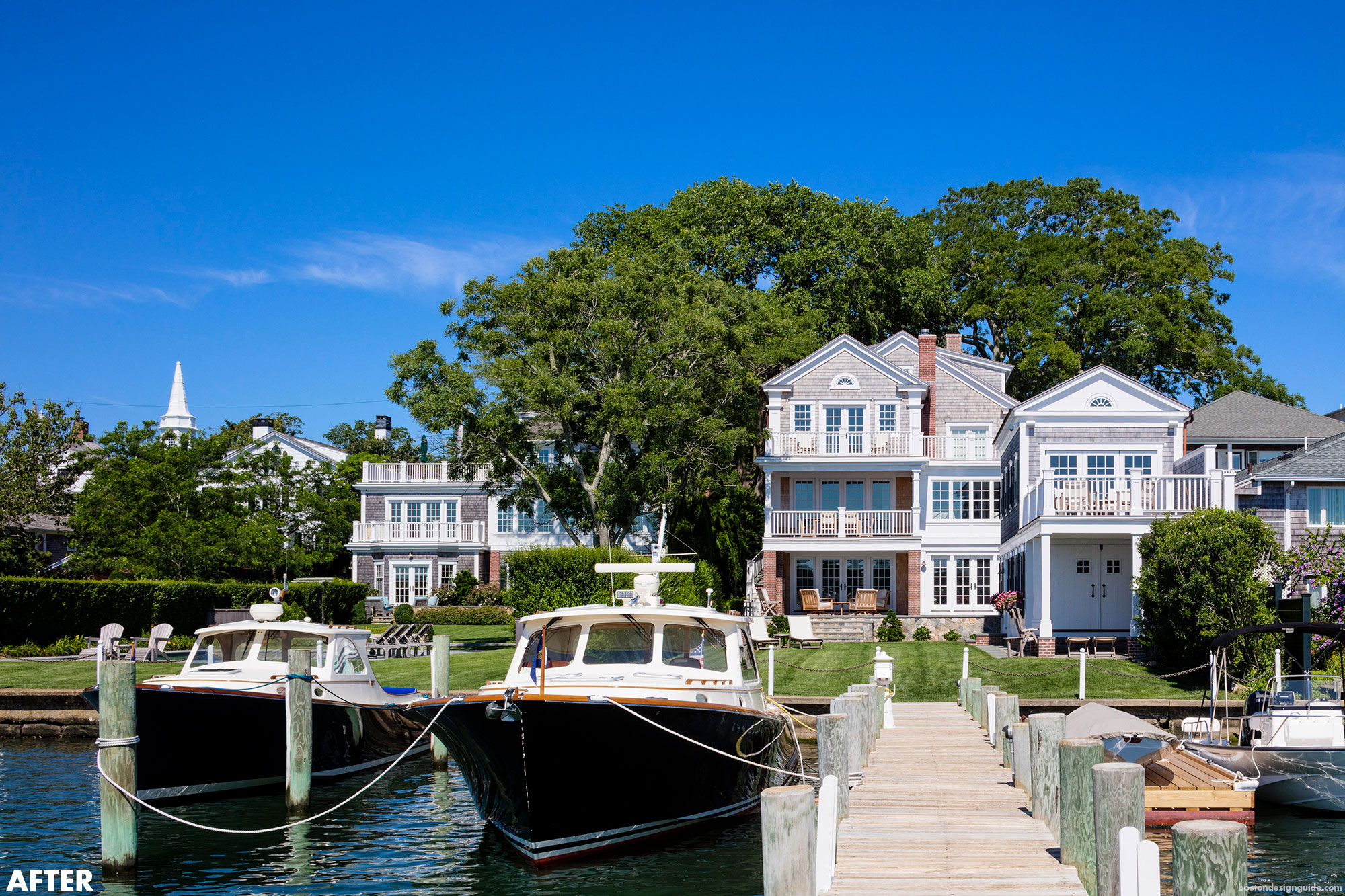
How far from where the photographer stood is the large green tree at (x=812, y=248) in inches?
2030

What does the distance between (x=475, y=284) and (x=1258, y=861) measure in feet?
91.2

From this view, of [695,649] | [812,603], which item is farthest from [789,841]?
[812,603]

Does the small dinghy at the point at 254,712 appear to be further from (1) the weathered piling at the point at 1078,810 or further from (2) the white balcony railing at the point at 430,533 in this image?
(2) the white balcony railing at the point at 430,533

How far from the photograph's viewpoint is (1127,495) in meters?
29.7

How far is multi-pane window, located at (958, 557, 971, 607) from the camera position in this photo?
40.4 meters

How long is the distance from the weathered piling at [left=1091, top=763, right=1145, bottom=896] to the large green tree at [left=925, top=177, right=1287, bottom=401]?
148 ft

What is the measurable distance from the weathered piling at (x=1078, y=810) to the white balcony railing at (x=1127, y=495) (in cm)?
2076

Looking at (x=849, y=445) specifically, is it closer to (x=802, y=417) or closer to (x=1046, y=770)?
(x=802, y=417)

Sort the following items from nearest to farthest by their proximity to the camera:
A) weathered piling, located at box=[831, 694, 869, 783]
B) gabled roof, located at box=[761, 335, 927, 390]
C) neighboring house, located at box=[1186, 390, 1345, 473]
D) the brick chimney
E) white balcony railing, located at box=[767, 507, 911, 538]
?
weathered piling, located at box=[831, 694, 869, 783], white balcony railing, located at box=[767, 507, 911, 538], gabled roof, located at box=[761, 335, 927, 390], neighboring house, located at box=[1186, 390, 1345, 473], the brick chimney

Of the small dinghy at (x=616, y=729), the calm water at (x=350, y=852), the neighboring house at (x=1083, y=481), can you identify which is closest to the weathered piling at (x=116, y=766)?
the calm water at (x=350, y=852)

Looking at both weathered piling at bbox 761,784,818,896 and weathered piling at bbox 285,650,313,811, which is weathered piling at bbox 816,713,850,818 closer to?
weathered piling at bbox 761,784,818,896

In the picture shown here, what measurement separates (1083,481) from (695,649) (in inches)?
713

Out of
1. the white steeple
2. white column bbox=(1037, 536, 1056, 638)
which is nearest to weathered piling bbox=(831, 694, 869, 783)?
white column bbox=(1037, 536, 1056, 638)

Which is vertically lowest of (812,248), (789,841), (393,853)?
(393,853)
